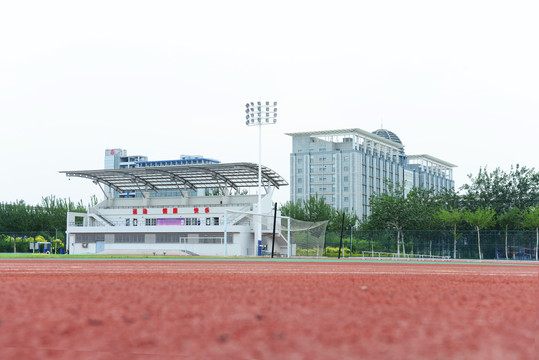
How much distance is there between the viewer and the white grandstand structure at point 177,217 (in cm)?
5091

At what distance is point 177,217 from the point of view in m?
56.2

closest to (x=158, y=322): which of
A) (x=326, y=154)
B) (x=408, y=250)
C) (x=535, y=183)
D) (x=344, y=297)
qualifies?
(x=344, y=297)

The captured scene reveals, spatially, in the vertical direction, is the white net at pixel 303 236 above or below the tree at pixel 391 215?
below

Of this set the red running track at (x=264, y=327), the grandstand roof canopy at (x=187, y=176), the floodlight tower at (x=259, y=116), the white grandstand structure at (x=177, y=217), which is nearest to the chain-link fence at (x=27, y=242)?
the white grandstand structure at (x=177, y=217)

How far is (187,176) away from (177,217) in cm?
372

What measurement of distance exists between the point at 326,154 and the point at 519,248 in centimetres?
7179

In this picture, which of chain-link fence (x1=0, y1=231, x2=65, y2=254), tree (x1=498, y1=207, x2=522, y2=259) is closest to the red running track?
tree (x1=498, y1=207, x2=522, y2=259)

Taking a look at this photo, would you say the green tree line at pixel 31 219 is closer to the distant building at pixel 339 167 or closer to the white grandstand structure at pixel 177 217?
the white grandstand structure at pixel 177 217

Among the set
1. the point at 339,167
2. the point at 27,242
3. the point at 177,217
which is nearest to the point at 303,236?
the point at 177,217

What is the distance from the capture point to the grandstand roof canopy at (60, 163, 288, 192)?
52812 mm

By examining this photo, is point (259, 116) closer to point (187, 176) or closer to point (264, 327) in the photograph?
point (187, 176)

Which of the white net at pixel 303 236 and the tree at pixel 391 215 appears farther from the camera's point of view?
the tree at pixel 391 215

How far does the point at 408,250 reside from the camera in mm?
46719

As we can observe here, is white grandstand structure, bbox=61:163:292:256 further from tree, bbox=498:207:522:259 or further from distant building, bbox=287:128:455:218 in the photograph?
distant building, bbox=287:128:455:218
